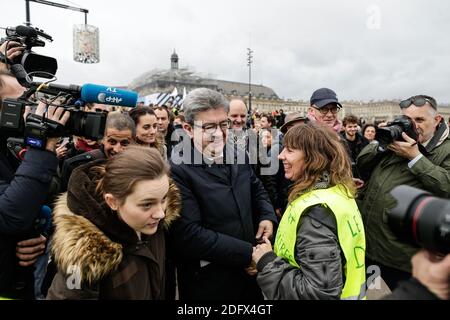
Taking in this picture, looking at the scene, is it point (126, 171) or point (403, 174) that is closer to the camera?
point (126, 171)

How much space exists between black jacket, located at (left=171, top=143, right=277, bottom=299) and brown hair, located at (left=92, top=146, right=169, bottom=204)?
377 millimetres

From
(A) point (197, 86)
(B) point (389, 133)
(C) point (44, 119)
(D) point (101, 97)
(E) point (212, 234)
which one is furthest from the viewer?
(A) point (197, 86)

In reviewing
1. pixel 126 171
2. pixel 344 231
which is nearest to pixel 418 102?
pixel 344 231

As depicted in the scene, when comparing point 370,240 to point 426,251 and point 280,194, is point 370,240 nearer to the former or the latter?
point 280,194

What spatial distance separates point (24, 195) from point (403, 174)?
8.95 ft

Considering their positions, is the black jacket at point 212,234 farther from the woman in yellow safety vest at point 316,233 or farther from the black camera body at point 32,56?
the black camera body at point 32,56

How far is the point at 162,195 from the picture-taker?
1676 millimetres

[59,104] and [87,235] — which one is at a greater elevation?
[59,104]

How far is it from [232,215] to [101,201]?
0.82 m

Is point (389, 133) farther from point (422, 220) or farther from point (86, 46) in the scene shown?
point (86, 46)

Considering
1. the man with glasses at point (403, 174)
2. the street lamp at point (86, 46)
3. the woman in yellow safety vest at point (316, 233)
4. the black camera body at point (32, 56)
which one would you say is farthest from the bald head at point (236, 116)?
the street lamp at point (86, 46)

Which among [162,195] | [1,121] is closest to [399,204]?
[162,195]

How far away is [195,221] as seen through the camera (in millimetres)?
1972

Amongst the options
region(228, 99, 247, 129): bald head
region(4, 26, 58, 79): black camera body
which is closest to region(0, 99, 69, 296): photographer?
region(4, 26, 58, 79): black camera body
